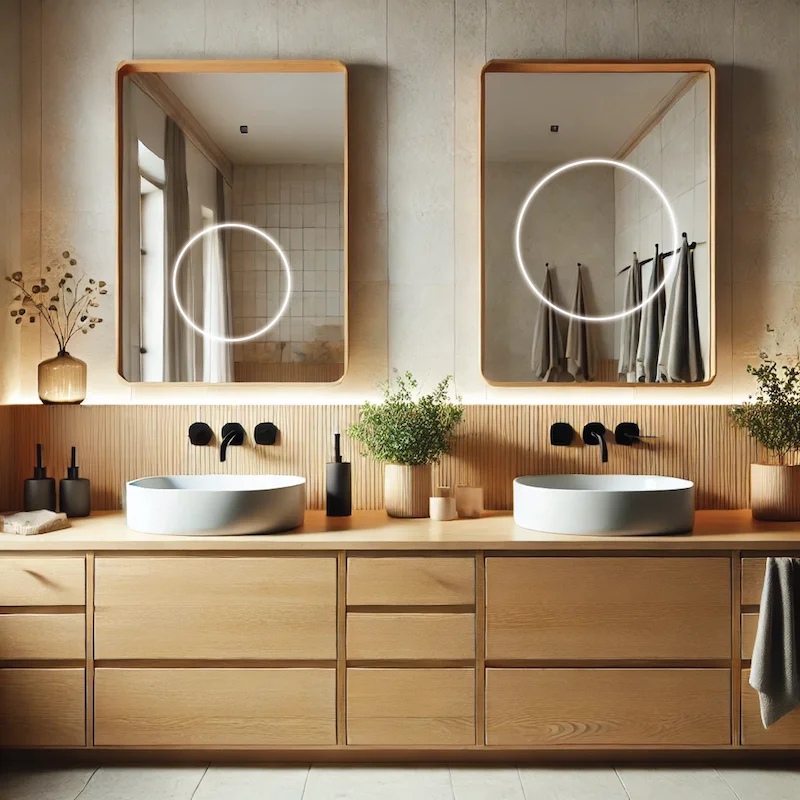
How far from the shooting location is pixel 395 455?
2.48 meters

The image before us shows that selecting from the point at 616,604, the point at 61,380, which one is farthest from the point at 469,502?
the point at 61,380

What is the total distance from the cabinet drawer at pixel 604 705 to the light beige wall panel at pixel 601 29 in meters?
1.96

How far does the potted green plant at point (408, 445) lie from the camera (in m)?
2.47

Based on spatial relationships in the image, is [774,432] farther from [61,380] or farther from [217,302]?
[61,380]

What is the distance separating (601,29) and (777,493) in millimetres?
1615

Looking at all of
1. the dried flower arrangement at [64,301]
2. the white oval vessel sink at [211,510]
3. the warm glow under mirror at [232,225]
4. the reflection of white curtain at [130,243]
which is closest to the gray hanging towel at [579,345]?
the warm glow under mirror at [232,225]

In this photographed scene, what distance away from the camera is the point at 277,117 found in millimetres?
2650

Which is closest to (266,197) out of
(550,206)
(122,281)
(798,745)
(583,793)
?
(122,281)

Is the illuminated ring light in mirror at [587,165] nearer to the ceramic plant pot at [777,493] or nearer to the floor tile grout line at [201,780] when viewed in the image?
the ceramic plant pot at [777,493]

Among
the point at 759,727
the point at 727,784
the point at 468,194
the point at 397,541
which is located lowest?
the point at 727,784

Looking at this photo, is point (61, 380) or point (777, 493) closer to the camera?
point (777, 493)

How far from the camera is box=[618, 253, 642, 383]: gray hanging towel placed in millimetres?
2652

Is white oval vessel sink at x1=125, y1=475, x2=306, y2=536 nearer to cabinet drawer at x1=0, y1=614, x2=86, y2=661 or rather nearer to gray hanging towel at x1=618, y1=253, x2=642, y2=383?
cabinet drawer at x1=0, y1=614, x2=86, y2=661

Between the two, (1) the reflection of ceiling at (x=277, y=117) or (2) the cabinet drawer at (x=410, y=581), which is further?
(1) the reflection of ceiling at (x=277, y=117)
